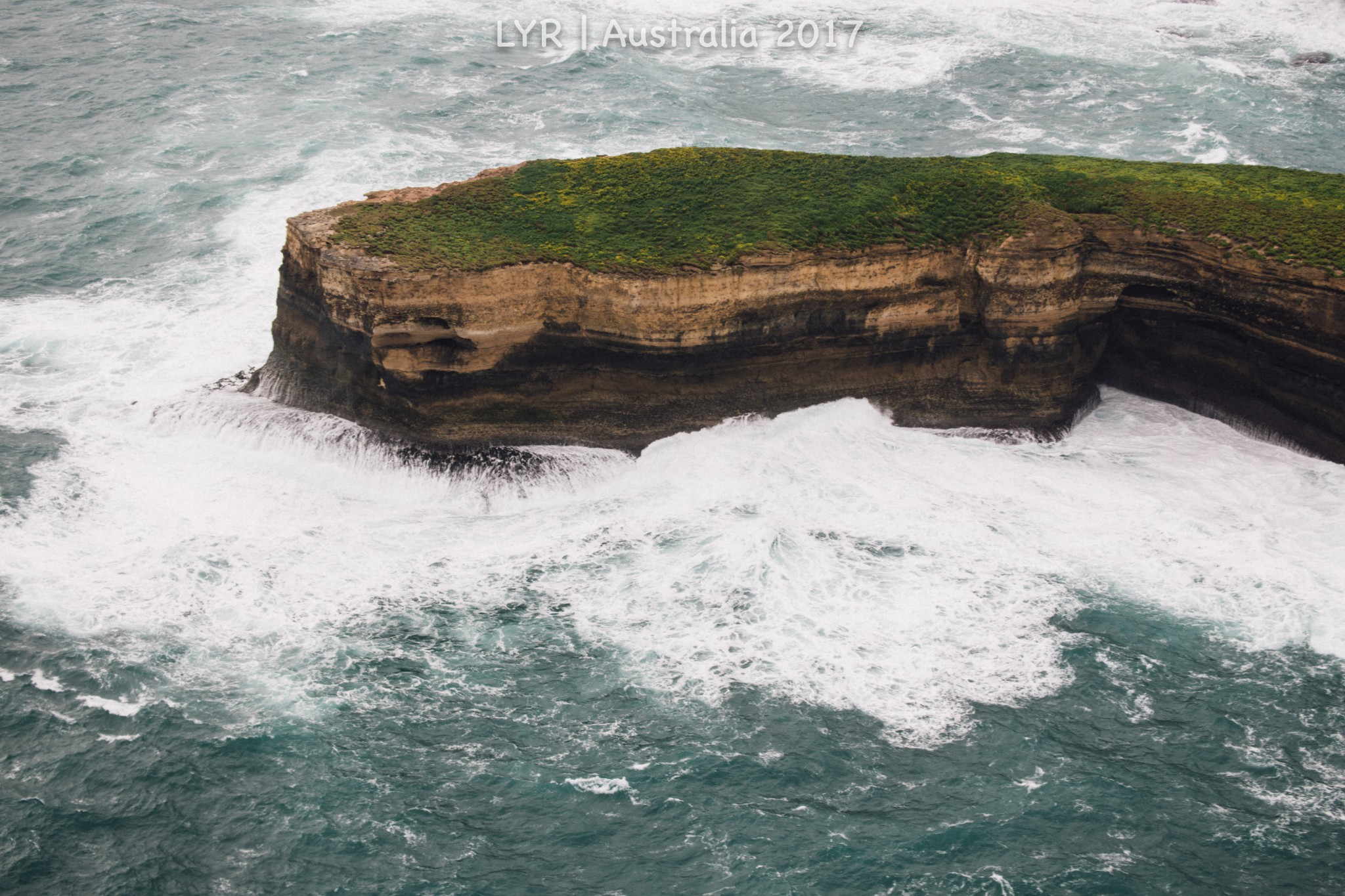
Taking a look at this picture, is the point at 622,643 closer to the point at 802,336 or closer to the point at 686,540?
the point at 686,540

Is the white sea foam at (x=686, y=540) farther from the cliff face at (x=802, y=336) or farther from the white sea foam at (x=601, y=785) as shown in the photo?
the white sea foam at (x=601, y=785)

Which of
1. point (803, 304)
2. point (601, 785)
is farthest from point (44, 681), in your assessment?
point (803, 304)

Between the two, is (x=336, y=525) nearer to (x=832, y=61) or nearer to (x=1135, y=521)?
(x=1135, y=521)

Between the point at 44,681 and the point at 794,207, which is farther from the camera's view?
the point at 794,207

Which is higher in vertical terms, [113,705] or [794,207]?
[794,207]

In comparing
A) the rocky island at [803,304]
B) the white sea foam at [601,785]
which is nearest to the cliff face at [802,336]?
the rocky island at [803,304]

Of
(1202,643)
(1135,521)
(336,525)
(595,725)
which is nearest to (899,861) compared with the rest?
(595,725)

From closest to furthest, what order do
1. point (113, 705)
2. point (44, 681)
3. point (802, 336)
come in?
point (113, 705) < point (44, 681) < point (802, 336)
